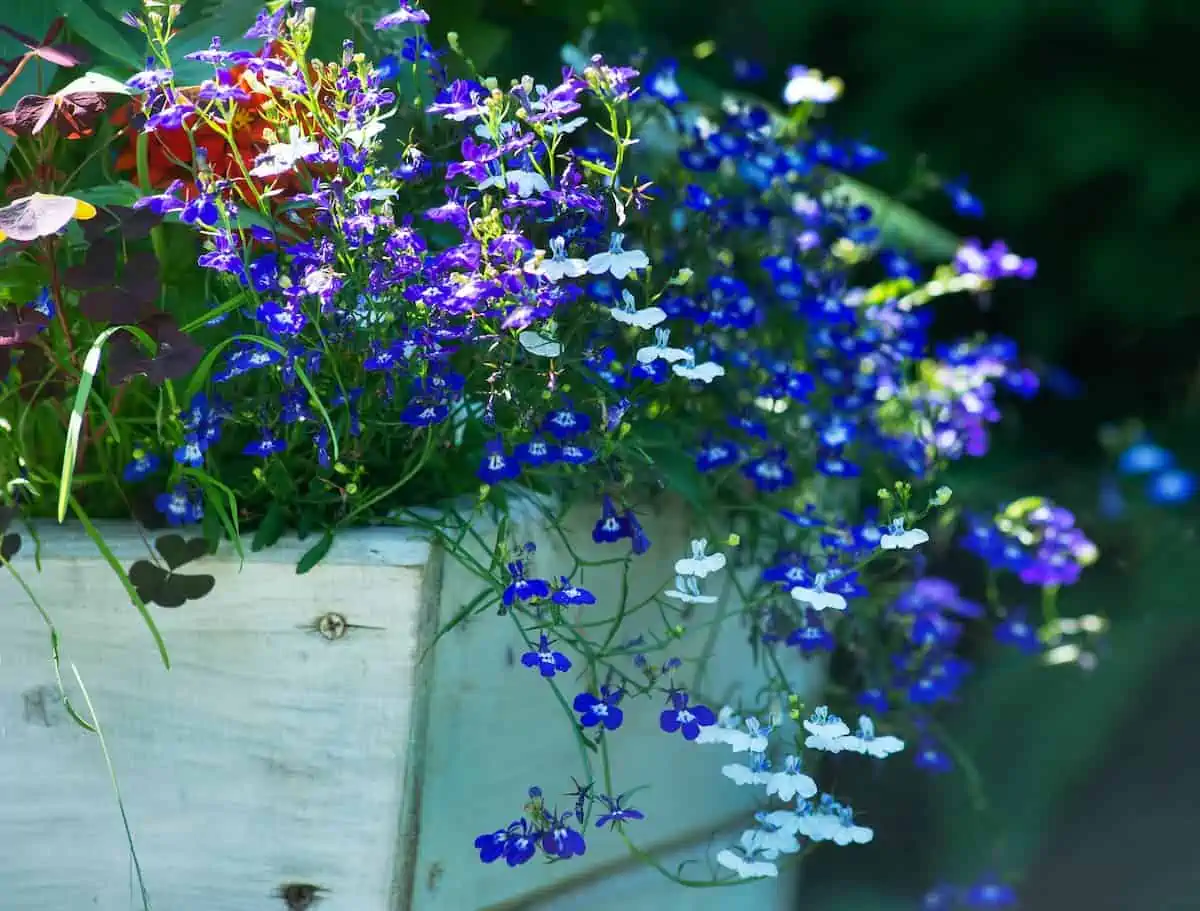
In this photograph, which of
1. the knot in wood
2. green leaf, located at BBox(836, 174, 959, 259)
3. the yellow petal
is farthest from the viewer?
green leaf, located at BBox(836, 174, 959, 259)

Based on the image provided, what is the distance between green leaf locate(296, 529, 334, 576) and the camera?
3.18 feet

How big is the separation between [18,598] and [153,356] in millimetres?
237

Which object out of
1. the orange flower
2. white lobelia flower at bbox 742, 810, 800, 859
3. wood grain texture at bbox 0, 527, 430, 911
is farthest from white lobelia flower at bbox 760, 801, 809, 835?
the orange flower

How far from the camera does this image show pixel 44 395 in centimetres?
106

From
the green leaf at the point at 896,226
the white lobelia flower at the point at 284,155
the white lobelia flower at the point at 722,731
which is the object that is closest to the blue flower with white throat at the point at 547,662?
the white lobelia flower at the point at 722,731

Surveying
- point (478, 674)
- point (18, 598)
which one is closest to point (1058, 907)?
point (478, 674)

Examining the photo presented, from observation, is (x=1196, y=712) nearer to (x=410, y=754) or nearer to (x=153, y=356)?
(x=410, y=754)

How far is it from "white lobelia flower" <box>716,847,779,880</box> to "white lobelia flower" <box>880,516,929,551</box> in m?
0.25

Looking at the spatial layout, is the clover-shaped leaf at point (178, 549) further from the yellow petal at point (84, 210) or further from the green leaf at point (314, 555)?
the yellow petal at point (84, 210)

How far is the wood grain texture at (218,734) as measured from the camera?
3.25 ft

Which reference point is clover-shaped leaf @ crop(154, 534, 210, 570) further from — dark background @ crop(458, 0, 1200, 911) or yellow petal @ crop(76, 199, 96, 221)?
dark background @ crop(458, 0, 1200, 911)

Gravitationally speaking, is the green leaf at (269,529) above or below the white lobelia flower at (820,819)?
above

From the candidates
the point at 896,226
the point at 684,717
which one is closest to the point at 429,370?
the point at 684,717

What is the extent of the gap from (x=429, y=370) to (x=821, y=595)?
0.33 metres
